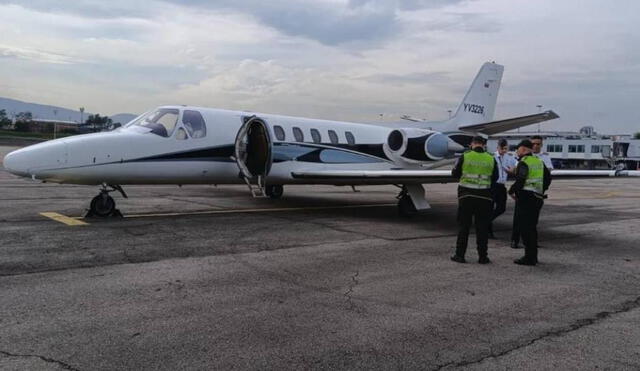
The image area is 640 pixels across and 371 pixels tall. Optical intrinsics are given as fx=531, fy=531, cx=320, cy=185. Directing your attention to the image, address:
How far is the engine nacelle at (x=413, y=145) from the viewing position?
632 inches

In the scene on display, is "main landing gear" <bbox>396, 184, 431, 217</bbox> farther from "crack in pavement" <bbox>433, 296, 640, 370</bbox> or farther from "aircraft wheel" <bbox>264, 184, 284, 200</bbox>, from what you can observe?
"crack in pavement" <bbox>433, 296, 640, 370</bbox>

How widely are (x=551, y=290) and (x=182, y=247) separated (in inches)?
205

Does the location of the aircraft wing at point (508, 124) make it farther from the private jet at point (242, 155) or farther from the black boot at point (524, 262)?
the black boot at point (524, 262)

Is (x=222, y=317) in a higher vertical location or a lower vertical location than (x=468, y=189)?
lower

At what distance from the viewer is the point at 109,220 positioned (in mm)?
10445

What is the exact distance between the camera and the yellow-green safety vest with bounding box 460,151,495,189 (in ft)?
25.8

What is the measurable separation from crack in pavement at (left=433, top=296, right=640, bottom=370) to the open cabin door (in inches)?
336

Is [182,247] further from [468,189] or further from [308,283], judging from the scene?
[468,189]

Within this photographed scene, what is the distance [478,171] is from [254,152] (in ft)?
23.6

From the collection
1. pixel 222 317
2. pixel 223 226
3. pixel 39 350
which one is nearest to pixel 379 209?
pixel 223 226

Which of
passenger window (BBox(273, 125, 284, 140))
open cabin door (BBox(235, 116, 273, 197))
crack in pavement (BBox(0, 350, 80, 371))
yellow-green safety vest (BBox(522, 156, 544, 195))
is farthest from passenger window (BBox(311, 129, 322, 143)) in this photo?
crack in pavement (BBox(0, 350, 80, 371))

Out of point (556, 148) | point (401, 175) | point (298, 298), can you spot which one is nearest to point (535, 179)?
point (401, 175)

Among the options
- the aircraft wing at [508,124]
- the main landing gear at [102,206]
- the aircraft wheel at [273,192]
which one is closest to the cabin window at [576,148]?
the aircraft wing at [508,124]

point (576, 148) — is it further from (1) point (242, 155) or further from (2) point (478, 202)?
(2) point (478, 202)
